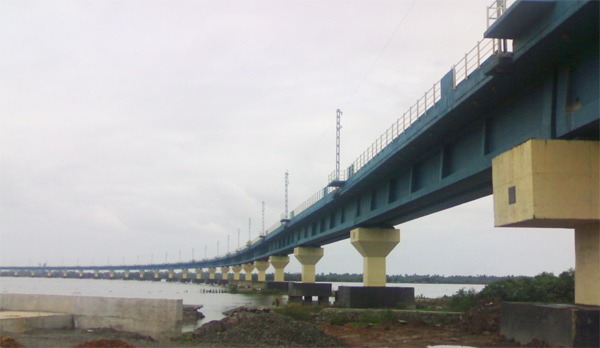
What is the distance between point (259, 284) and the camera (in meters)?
114

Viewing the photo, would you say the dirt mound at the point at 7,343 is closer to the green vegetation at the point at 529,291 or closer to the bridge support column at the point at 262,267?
the green vegetation at the point at 529,291

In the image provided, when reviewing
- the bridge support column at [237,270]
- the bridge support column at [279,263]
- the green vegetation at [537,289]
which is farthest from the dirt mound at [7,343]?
the bridge support column at [237,270]

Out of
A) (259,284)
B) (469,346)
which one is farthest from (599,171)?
(259,284)

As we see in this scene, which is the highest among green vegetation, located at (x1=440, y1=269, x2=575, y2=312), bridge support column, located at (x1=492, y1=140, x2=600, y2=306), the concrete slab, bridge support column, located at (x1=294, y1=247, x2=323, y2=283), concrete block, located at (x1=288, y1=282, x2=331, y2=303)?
bridge support column, located at (x1=492, y1=140, x2=600, y2=306)

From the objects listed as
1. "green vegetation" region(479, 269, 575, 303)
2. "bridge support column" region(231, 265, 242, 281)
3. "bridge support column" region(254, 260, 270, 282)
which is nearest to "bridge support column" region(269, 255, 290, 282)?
"bridge support column" region(254, 260, 270, 282)

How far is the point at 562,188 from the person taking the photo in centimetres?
1611

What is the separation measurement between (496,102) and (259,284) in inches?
3775

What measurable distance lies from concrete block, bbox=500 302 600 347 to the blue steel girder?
4403 mm

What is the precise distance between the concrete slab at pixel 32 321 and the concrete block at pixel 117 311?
19.8 inches

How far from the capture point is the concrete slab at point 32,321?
79.8ft

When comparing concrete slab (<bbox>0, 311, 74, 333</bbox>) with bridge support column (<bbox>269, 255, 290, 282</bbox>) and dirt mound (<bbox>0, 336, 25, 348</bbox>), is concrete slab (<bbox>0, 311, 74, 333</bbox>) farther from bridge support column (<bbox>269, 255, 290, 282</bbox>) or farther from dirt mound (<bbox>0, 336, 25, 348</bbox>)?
bridge support column (<bbox>269, 255, 290, 282</bbox>)

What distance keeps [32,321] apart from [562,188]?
1988 cm

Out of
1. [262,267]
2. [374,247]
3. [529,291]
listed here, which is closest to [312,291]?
[374,247]

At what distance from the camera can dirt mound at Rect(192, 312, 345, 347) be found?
880 inches
